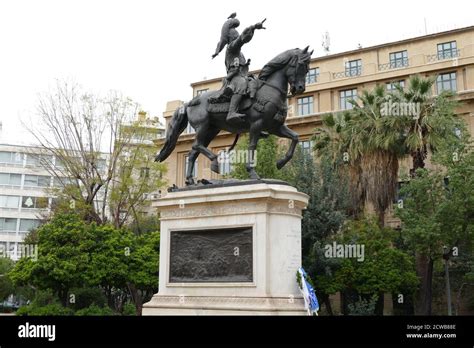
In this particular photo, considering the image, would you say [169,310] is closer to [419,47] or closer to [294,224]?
[294,224]

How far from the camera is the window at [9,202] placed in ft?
225

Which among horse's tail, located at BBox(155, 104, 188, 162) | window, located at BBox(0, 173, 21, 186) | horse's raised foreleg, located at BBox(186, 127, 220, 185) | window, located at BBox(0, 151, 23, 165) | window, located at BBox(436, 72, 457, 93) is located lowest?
horse's raised foreleg, located at BBox(186, 127, 220, 185)

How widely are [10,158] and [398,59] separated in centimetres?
4899

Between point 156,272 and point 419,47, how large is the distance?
2967 centimetres

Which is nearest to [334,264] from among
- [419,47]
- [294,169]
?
[294,169]

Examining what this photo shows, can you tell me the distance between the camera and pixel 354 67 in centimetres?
4653

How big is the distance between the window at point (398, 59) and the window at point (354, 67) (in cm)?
259

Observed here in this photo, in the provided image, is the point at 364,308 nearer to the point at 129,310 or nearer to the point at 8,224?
the point at 129,310

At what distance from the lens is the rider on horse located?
1341 cm

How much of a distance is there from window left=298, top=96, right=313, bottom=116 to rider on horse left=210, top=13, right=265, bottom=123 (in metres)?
33.2

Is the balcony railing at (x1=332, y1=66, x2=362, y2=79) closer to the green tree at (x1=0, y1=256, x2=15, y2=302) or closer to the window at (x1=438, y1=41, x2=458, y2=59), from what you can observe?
the window at (x1=438, y1=41, x2=458, y2=59)

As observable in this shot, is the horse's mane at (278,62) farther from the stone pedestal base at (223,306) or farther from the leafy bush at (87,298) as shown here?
the leafy bush at (87,298)

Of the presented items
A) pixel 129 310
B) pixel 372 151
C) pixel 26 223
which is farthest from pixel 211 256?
pixel 26 223

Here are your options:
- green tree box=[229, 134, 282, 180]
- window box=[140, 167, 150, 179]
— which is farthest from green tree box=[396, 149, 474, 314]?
window box=[140, 167, 150, 179]
